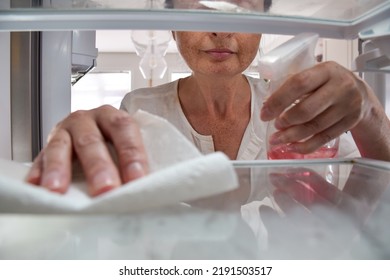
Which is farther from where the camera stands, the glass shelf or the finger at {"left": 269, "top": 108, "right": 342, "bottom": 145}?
the finger at {"left": 269, "top": 108, "right": 342, "bottom": 145}

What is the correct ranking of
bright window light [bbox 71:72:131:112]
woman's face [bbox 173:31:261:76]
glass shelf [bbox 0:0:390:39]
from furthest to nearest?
bright window light [bbox 71:72:131:112]
woman's face [bbox 173:31:261:76]
glass shelf [bbox 0:0:390:39]

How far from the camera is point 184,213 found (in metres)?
0.33

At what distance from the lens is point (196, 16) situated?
0.45 metres

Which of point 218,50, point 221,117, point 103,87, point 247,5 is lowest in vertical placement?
point 103,87

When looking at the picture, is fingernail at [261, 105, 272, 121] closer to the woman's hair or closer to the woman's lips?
the woman's hair

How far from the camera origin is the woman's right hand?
0.98ft

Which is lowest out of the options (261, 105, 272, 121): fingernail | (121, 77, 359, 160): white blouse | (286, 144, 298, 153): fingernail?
(121, 77, 359, 160): white blouse

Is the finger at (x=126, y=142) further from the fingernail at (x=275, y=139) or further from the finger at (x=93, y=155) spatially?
the fingernail at (x=275, y=139)

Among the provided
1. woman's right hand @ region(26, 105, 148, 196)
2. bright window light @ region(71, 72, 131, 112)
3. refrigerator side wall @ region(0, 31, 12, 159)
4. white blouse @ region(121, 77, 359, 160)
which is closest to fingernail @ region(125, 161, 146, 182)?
woman's right hand @ region(26, 105, 148, 196)

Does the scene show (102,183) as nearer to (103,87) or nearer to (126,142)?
(126,142)

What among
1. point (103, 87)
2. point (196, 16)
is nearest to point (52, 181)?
point (196, 16)

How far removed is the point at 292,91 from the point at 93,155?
0.96 feet

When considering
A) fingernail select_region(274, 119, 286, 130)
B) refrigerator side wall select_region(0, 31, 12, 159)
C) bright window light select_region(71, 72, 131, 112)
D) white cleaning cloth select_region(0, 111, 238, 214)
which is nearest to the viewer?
white cleaning cloth select_region(0, 111, 238, 214)

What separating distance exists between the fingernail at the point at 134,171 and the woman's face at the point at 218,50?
2.37 feet
